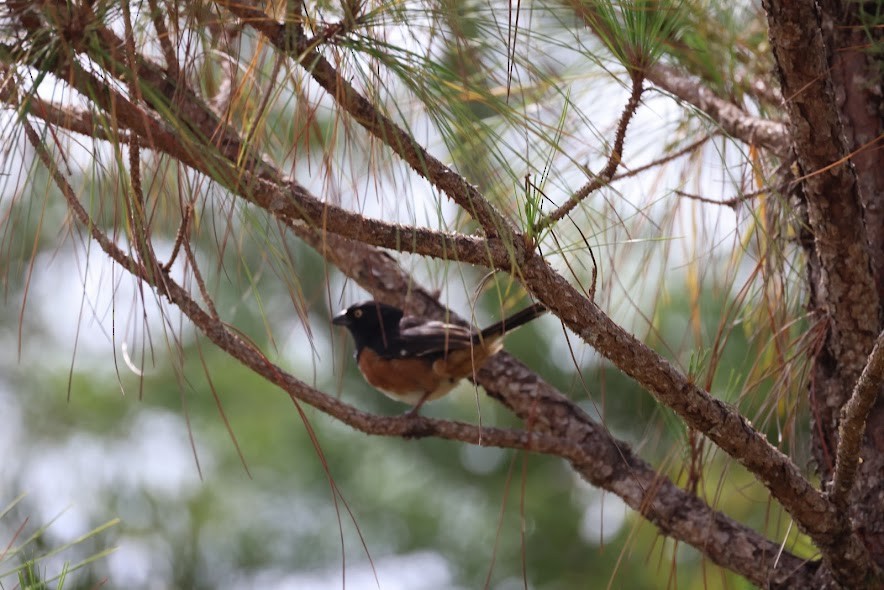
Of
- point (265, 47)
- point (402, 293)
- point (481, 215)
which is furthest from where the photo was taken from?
point (402, 293)

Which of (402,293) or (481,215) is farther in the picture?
(402,293)

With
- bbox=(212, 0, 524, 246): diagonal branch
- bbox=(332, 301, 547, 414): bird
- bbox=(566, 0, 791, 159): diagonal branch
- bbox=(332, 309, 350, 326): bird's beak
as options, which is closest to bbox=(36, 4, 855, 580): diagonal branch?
bbox=(212, 0, 524, 246): diagonal branch

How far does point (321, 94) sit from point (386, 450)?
116 inches

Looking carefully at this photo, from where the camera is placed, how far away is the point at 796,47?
1.55 m

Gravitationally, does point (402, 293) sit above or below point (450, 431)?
above

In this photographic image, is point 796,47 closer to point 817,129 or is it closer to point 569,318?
point 817,129

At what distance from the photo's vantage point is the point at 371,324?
3.86 metres

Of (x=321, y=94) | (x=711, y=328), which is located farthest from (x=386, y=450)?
(x=321, y=94)

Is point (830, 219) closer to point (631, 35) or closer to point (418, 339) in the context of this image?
point (631, 35)

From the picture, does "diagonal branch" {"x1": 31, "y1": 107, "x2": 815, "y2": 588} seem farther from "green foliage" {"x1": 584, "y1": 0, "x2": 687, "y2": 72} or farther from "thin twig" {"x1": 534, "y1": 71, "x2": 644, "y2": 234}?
"green foliage" {"x1": 584, "y1": 0, "x2": 687, "y2": 72}

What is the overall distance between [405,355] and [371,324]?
33cm

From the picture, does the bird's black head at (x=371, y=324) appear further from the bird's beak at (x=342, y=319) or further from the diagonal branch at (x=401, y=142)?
the diagonal branch at (x=401, y=142)

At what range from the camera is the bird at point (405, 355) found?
343 centimetres

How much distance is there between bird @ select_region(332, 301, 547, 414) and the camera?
11.2 feet
